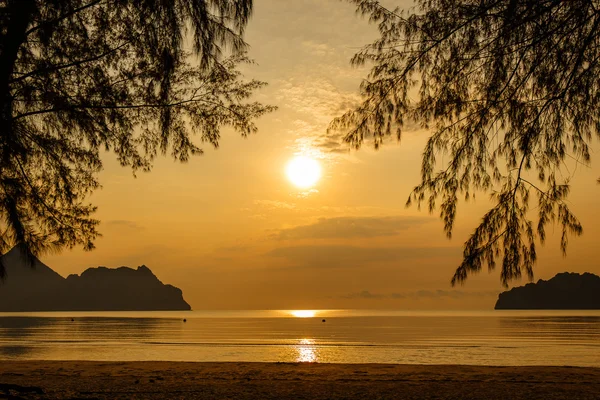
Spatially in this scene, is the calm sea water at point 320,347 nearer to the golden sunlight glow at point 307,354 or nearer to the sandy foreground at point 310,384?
the golden sunlight glow at point 307,354

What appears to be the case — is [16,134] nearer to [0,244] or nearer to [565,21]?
[0,244]

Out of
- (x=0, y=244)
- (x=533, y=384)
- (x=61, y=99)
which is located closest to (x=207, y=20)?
(x=61, y=99)

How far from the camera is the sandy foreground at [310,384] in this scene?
9039 millimetres

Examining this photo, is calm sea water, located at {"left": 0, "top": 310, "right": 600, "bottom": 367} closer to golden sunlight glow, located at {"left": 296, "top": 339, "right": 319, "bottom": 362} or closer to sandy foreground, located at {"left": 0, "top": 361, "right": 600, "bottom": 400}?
golden sunlight glow, located at {"left": 296, "top": 339, "right": 319, "bottom": 362}

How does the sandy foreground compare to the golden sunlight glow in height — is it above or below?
above

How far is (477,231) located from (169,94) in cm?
586

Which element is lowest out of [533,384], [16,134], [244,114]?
[533,384]

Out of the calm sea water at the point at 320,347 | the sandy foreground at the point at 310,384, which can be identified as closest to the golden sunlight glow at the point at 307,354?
the calm sea water at the point at 320,347

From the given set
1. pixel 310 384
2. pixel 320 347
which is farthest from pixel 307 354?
pixel 310 384

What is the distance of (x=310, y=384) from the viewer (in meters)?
10.7

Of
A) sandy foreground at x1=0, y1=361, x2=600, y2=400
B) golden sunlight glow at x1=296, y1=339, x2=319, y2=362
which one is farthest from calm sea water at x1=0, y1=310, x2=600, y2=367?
sandy foreground at x1=0, y1=361, x2=600, y2=400

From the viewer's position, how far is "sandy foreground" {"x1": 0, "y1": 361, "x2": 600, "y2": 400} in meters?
9.04

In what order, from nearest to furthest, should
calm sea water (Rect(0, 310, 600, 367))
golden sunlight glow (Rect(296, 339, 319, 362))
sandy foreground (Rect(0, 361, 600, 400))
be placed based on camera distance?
sandy foreground (Rect(0, 361, 600, 400)) < calm sea water (Rect(0, 310, 600, 367)) < golden sunlight glow (Rect(296, 339, 319, 362))

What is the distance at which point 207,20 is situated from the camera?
316 inches
